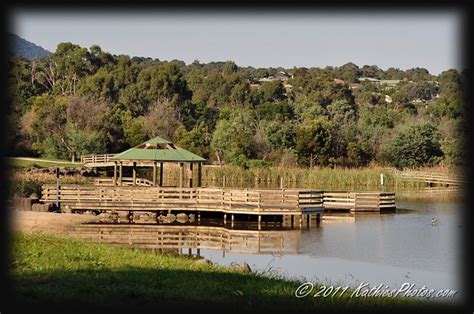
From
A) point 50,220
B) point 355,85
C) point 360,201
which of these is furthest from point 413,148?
point 355,85

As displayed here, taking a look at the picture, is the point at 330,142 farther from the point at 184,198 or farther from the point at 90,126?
the point at 184,198

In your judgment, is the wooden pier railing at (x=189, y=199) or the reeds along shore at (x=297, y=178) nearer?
the wooden pier railing at (x=189, y=199)

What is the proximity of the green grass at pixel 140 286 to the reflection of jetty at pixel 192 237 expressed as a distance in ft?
26.3

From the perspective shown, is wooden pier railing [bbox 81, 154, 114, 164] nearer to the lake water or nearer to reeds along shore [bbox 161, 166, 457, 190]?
reeds along shore [bbox 161, 166, 457, 190]

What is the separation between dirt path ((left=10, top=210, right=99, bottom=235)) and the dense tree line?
1370 centimetres

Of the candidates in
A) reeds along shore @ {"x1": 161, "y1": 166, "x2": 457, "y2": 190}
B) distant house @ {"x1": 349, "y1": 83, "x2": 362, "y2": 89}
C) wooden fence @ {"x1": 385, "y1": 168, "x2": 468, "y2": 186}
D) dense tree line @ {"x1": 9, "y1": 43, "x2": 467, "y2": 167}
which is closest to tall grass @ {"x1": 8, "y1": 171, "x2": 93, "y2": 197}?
dense tree line @ {"x1": 9, "y1": 43, "x2": 467, "y2": 167}

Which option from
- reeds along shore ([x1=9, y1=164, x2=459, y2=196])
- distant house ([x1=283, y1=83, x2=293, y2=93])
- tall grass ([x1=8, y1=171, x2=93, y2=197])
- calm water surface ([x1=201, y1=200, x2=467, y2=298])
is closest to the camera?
calm water surface ([x1=201, y1=200, x2=467, y2=298])

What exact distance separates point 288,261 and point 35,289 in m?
9.94

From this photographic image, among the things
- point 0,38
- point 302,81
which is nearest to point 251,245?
point 0,38

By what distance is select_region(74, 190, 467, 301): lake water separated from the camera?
1675cm

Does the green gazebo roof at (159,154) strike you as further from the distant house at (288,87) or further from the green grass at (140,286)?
the distant house at (288,87)

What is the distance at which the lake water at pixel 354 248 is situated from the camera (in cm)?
1675

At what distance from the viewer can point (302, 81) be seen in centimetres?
9631

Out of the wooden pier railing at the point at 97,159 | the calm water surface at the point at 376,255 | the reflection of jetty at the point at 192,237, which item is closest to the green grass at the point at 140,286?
the calm water surface at the point at 376,255
